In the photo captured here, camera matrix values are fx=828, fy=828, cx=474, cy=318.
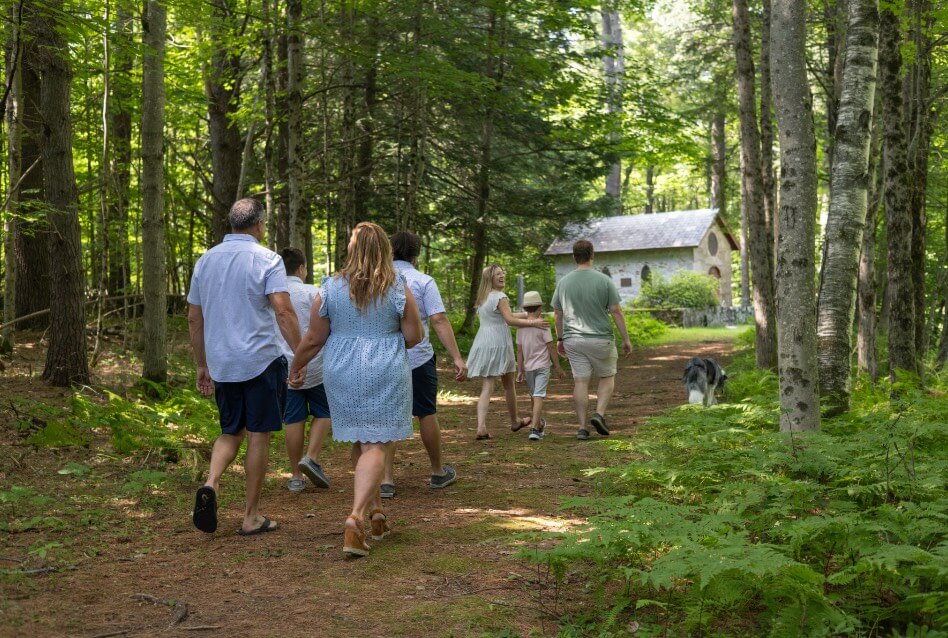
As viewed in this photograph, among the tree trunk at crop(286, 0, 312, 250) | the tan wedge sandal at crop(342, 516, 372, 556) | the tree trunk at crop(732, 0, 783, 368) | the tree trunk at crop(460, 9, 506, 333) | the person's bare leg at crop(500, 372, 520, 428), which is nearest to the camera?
the tan wedge sandal at crop(342, 516, 372, 556)

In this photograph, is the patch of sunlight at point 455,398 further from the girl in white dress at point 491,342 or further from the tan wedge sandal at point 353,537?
the tan wedge sandal at point 353,537

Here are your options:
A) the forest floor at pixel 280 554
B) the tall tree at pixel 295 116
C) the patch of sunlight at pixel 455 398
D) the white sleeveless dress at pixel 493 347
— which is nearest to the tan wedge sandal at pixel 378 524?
the forest floor at pixel 280 554

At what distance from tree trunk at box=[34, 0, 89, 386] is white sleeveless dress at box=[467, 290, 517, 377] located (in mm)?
4701

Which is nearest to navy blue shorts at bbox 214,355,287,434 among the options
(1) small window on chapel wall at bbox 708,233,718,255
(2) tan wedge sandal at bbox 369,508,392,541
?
(2) tan wedge sandal at bbox 369,508,392,541

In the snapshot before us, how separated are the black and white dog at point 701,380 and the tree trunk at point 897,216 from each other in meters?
2.12

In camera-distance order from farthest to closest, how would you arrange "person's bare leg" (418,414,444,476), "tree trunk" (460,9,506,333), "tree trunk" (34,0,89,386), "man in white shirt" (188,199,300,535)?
"tree trunk" (460,9,506,333), "tree trunk" (34,0,89,386), "person's bare leg" (418,414,444,476), "man in white shirt" (188,199,300,535)

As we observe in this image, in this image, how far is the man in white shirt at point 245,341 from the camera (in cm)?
554

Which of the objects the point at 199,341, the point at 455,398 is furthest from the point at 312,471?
the point at 455,398

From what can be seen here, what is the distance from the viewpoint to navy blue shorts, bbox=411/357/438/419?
6.85 m

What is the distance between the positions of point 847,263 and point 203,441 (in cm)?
645

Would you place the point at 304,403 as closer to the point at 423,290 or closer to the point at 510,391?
the point at 423,290

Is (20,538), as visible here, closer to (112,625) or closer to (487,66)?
(112,625)

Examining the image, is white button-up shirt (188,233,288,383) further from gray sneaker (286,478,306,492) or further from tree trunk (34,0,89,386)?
tree trunk (34,0,89,386)

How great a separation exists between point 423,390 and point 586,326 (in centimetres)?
312
